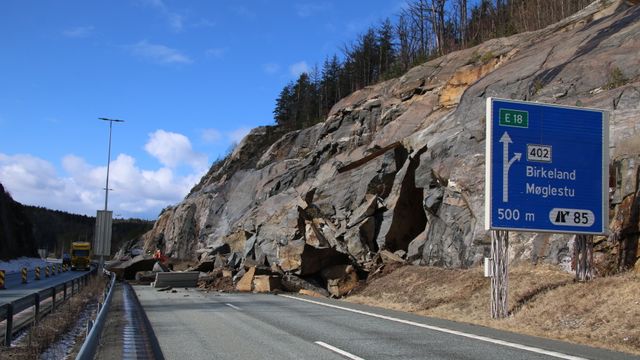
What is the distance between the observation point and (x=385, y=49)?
77.8 metres

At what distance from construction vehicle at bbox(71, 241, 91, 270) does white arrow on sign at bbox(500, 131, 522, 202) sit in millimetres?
67450

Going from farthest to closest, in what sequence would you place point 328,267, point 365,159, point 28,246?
point 28,246
point 365,159
point 328,267

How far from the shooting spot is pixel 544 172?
14.8 meters

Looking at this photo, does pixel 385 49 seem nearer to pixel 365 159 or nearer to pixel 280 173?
pixel 280 173

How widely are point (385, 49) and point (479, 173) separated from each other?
5849cm

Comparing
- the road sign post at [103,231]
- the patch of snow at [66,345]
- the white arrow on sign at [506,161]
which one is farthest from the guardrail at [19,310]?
the road sign post at [103,231]

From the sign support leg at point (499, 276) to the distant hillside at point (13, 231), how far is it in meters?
73.3

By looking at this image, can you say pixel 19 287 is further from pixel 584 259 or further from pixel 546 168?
pixel 584 259

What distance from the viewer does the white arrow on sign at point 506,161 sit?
573 inches

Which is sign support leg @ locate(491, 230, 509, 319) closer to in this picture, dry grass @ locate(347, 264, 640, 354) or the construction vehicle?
dry grass @ locate(347, 264, 640, 354)

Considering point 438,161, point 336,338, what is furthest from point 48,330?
→ point 438,161

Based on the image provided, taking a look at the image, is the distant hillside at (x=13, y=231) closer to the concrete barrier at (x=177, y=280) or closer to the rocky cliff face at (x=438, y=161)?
the rocky cliff face at (x=438, y=161)

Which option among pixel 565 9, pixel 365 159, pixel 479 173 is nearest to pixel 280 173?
pixel 365 159

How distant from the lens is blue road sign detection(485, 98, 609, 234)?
14523 millimetres
